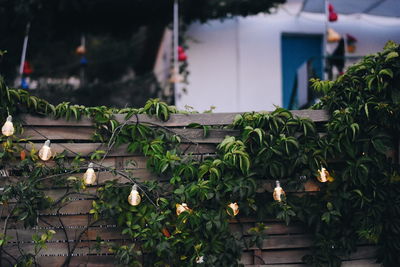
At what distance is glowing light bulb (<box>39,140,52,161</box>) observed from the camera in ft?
9.51

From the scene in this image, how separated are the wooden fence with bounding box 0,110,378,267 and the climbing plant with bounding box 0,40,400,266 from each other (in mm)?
65

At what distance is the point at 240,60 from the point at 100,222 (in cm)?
500

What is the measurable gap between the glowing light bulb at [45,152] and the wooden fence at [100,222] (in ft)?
0.62

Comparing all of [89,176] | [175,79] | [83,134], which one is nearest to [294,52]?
[175,79]

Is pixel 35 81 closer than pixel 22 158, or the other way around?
pixel 22 158

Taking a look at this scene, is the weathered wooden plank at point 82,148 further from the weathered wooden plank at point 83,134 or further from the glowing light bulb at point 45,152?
the glowing light bulb at point 45,152

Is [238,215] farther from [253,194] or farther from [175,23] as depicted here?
[175,23]

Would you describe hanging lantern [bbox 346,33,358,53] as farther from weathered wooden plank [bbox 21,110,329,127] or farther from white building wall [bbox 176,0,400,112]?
weathered wooden plank [bbox 21,110,329,127]

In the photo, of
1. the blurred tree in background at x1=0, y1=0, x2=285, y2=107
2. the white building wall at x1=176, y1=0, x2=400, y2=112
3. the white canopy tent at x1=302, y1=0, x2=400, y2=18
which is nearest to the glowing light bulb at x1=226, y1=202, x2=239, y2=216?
the blurred tree in background at x1=0, y1=0, x2=285, y2=107

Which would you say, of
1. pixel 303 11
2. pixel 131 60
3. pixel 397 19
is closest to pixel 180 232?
pixel 303 11

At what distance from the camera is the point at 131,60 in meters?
10.4

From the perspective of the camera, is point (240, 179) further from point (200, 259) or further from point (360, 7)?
point (360, 7)

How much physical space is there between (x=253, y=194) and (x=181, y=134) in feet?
2.31

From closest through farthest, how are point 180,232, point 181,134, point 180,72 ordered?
point 180,232, point 181,134, point 180,72
